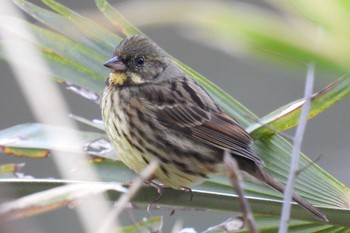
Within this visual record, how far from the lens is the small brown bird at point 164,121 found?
2.28 meters

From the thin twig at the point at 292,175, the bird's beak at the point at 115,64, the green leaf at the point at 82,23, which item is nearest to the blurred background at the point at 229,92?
the bird's beak at the point at 115,64

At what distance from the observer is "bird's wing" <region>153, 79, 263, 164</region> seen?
7.83 feet

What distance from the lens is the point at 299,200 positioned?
1786 millimetres

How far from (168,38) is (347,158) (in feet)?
5.04

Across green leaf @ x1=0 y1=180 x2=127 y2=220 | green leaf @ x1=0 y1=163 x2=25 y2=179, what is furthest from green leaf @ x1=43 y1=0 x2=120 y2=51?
green leaf @ x1=0 y1=180 x2=127 y2=220

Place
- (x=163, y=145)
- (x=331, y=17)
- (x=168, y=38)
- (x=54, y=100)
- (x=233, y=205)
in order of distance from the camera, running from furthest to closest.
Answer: (x=168, y=38) < (x=163, y=145) < (x=233, y=205) < (x=54, y=100) < (x=331, y=17)

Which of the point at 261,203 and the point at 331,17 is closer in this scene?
the point at 331,17

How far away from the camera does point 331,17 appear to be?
26.2 inches

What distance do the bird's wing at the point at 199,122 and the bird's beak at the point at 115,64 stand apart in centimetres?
17

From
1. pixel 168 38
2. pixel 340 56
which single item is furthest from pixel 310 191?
pixel 168 38

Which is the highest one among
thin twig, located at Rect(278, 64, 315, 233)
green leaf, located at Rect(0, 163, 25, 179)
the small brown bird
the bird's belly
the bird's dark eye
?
thin twig, located at Rect(278, 64, 315, 233)

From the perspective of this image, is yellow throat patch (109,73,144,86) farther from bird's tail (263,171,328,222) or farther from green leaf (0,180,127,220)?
green leaf (0,180,127,220)

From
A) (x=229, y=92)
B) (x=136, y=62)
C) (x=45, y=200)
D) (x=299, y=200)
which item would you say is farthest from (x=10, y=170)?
(x=229, y=92)

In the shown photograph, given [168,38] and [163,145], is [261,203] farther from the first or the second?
[168,38]
